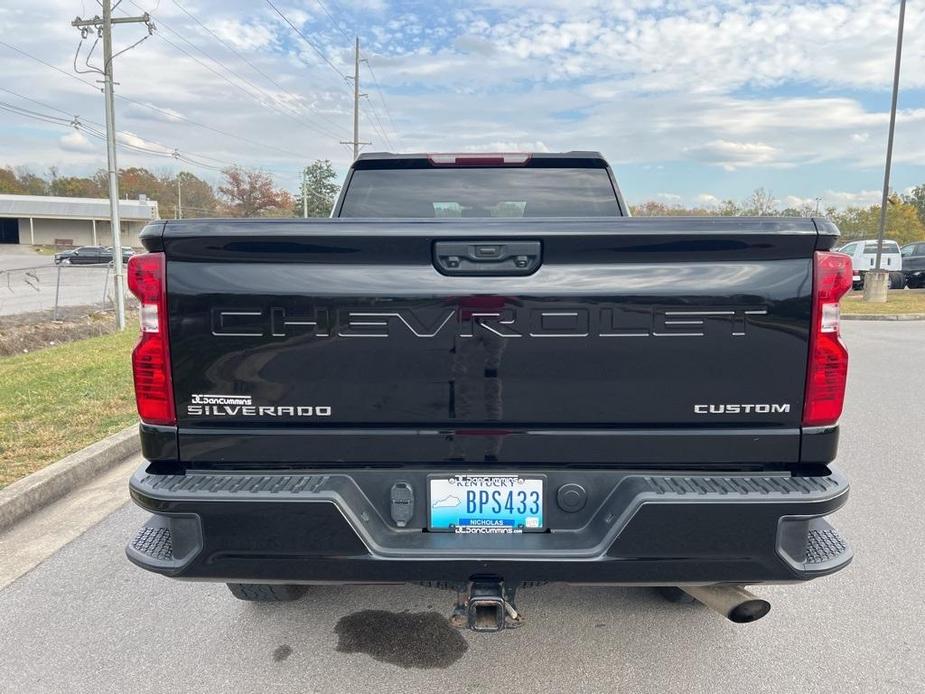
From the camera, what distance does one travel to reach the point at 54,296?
70.6 feet

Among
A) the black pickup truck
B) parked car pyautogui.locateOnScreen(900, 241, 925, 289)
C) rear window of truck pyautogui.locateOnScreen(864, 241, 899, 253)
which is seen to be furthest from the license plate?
parked car pyautogui.locateOnScreen(900, 241, 925, 289)

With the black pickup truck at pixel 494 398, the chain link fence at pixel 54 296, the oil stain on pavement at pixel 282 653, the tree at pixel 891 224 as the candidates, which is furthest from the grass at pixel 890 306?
the tree at pixel 891 224

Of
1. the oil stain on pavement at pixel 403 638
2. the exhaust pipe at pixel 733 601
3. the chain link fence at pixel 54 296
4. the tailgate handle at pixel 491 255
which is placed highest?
the tailgate handle at pixel 491 255

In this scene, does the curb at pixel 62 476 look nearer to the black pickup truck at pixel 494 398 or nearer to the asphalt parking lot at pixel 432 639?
the asphalt parking lot at pixel 432 639

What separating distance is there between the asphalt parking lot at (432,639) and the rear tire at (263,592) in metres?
0.07

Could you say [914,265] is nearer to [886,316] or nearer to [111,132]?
[886,316]

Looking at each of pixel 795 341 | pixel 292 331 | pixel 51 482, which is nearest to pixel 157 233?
pixel 292 331

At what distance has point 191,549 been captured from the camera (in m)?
2.24

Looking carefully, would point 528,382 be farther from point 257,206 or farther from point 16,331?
point 257,206

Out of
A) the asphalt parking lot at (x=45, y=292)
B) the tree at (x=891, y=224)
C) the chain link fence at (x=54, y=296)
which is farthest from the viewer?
the tree at (x=891, y=224)

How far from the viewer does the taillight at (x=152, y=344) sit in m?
2.17

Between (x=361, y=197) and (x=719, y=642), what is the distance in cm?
298

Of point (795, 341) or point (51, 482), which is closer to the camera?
point (795, 341)

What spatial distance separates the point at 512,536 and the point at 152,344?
4.64 feet
